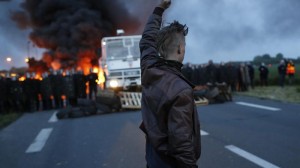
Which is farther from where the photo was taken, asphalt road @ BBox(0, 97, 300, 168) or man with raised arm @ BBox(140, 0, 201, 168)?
asphalt road @ BBox(0, 97, 300, 168)

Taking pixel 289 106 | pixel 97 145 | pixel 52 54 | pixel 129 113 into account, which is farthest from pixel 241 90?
pixel 52 54

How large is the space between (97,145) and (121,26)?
27.3m

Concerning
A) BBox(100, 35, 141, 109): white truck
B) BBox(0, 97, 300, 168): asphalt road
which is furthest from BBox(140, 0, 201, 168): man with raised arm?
BBox(100, 35, 141, 109): white truck

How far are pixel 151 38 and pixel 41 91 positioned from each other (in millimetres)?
13799

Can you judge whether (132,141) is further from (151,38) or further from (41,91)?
(41,91)

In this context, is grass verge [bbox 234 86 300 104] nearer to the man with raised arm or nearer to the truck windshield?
the truck windshield

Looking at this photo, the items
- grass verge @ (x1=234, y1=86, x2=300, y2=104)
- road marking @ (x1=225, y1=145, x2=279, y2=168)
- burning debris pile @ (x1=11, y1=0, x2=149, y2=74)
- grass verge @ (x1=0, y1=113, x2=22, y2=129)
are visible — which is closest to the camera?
road marking @ (x1=225, y1=145, x2=279, y2=168)

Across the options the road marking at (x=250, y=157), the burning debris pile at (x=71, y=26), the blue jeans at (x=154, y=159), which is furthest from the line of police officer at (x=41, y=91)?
the blue jeans at (x=154, y=159)

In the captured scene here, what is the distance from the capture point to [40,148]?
25.5 ft

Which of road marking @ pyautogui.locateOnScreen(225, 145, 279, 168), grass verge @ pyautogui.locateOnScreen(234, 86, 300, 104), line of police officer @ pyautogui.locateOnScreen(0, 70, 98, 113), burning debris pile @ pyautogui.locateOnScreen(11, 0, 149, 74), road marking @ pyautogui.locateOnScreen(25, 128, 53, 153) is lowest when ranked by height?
road marking @ pyautogui.locateOnScreen(25, 128, 53, 153)

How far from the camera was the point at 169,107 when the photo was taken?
2.11m

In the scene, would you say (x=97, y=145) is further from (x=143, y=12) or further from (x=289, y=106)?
(x=143, y=12)

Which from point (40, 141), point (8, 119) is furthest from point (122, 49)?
point (40, 141)

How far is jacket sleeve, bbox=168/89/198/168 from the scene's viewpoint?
2043mm
